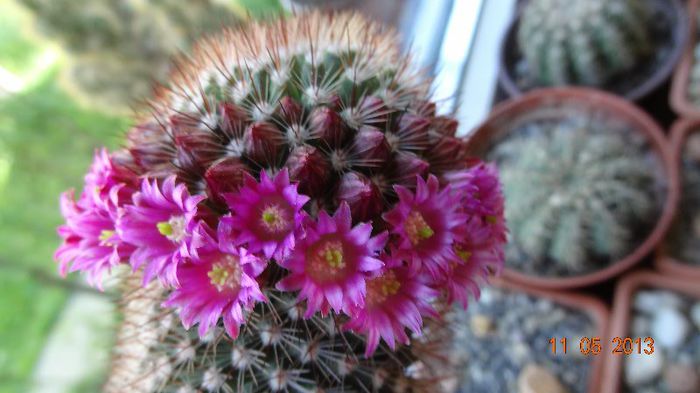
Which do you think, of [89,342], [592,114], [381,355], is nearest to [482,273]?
[381,355]

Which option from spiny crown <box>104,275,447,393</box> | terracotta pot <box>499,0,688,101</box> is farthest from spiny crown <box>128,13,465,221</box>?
terracotta pot <box>499,0,688,101</box>

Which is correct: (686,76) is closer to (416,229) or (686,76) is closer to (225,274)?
(416,229)

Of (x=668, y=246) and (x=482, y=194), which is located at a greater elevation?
(x=482, y=194)

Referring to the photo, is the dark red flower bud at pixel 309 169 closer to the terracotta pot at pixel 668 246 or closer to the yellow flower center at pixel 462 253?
the yellow flower center at pixel 462 253

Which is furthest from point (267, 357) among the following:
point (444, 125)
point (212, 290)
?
point (444, 125)

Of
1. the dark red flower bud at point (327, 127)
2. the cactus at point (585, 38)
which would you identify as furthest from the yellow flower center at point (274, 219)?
the cactus at point (585, 38)

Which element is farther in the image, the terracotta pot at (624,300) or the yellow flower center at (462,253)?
the terracotta pot at (624,300)
